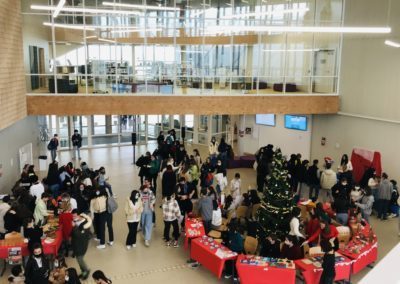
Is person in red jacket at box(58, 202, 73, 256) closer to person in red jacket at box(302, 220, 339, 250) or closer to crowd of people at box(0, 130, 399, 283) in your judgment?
crowd of people at box(0, 130, 399, 283)

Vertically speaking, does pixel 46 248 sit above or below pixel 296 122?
below

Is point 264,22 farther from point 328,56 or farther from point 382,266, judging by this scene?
point 382,266

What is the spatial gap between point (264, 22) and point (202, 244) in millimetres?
11635

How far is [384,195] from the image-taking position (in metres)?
11.8

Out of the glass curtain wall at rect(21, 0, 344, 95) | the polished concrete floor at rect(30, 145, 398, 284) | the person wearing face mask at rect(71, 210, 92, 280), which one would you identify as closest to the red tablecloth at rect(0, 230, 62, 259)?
the person wearing face mask at rect(71, 210, 92, 280)

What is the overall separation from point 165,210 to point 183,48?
13.2 m

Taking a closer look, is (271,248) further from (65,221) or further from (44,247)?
(44,247)

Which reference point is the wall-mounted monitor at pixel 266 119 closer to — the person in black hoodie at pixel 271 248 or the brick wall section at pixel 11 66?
the brick wall section at pixel 11 66

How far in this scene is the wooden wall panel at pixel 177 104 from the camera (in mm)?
13164

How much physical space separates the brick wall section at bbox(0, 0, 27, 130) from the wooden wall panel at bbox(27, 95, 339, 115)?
933mm

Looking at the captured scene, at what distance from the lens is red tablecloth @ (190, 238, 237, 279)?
8109 mm

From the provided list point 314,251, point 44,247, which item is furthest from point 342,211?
point 44,247

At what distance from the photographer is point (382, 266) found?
1.48 metres

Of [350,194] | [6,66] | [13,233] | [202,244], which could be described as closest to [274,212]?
[202,244]
